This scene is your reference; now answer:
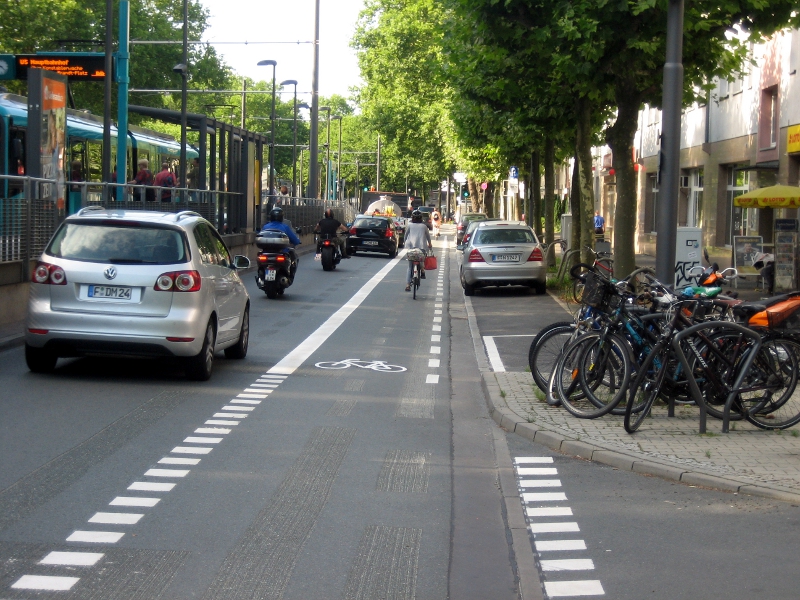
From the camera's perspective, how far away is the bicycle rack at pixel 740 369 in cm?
873

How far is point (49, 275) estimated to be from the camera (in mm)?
11000

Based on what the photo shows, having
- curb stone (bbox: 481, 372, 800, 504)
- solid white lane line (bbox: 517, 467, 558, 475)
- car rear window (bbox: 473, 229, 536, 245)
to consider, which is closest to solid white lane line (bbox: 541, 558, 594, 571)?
curb stone (bbox: 481, 372, 800, 504)

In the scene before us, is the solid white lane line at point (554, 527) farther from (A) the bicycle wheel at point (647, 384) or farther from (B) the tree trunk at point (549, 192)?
(B) the tree trunk at point (549, 192)

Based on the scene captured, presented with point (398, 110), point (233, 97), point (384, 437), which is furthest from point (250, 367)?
point (233, 97)

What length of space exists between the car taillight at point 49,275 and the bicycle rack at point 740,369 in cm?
572

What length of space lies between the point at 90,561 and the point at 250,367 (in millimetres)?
7428

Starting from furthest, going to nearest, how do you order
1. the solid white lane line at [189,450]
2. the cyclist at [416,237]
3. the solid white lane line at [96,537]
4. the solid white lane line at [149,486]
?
the cyclist at [416,237] → the solid white lane line at [189,450] → the solid white lane line at [149,486] → the solid white lane line at [96,537]

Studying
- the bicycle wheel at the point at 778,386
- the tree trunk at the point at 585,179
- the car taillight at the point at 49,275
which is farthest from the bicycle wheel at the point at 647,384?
the tree trunk at the point at 585,179

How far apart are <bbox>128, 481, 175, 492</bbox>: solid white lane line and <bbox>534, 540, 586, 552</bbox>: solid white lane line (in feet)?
7.41

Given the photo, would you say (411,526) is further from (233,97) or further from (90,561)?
(233,97)

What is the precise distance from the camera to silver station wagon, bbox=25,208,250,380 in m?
10.9

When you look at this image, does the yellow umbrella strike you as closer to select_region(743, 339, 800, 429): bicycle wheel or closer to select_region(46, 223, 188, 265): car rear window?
select_region(743, 339, 800, 429): bicycle wheel

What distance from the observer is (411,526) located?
621cm

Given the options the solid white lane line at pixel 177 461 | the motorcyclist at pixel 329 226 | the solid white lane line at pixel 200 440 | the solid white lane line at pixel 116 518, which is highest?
the motorcyclist at pixel 329 226
